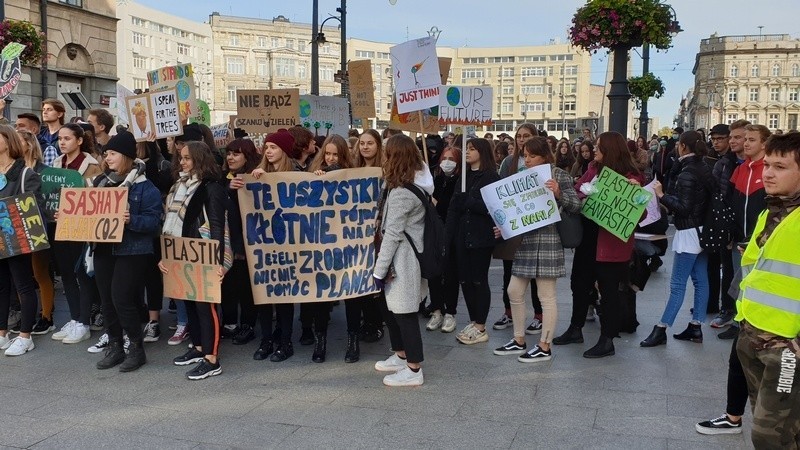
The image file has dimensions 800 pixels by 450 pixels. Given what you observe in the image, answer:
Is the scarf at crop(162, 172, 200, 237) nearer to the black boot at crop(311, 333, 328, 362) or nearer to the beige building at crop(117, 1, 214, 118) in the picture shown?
the black boot at crop(311, 333, 328, 362)

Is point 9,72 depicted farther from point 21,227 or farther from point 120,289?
point 120,289

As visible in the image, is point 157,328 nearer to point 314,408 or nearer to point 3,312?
point 3,312

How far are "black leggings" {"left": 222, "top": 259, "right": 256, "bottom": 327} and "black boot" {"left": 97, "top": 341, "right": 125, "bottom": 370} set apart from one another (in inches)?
41.7

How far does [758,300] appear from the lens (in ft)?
10.9

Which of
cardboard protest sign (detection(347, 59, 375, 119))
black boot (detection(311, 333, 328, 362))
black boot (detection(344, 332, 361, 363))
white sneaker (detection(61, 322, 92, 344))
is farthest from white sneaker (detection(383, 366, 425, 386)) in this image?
cardboard protest sign (detection(347, 59, 375, 119))

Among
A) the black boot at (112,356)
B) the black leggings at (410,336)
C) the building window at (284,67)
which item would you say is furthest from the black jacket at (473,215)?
the building window at (284,67)

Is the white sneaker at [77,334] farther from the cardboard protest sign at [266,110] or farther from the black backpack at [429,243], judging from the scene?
the cardboard protest sign at [266,110]

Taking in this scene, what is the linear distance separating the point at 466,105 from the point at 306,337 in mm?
2867

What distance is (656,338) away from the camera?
6.31m

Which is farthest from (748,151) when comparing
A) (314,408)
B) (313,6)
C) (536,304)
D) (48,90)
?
(48,90)

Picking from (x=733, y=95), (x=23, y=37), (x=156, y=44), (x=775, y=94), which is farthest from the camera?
(x=733, y=95)

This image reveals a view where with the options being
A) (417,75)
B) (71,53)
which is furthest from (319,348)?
(71,53)

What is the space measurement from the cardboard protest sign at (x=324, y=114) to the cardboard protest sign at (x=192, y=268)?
618 centimetres

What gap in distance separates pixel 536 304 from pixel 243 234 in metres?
3.06
